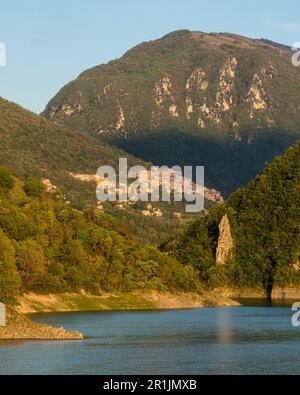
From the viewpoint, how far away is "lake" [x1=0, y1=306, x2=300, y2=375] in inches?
3314

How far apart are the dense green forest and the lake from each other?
9.76 meters

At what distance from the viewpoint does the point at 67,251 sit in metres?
168

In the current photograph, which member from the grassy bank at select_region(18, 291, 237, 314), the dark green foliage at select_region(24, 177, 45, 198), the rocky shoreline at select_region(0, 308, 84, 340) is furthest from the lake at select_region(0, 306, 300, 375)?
the dark green foliage at select_region(24, 177, 45, 198)

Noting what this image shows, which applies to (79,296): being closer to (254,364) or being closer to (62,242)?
(62,242)

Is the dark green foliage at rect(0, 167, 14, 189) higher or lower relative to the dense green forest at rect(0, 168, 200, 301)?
higher

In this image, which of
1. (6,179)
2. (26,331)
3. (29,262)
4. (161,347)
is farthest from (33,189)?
(161,347)

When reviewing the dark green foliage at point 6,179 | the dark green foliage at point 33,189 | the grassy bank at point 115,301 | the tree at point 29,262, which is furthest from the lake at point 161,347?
the dark green foliage at point 33,189

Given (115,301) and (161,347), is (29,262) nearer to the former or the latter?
(115,301)

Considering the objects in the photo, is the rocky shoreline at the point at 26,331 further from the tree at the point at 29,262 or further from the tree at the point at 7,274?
the tree at the point at 29,262

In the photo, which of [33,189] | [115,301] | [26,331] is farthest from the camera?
[33,189]

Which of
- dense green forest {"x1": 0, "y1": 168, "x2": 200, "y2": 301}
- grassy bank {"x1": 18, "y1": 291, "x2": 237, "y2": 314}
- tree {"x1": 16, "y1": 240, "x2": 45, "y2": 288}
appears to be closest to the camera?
grassy bank {"x1": 18, "y1": 291, "x2": 237, "y2": 314}

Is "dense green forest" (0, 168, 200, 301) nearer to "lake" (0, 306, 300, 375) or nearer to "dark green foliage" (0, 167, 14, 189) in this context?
"dark green foliage" (0, 167, 14, 189)

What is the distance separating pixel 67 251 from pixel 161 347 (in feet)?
217
